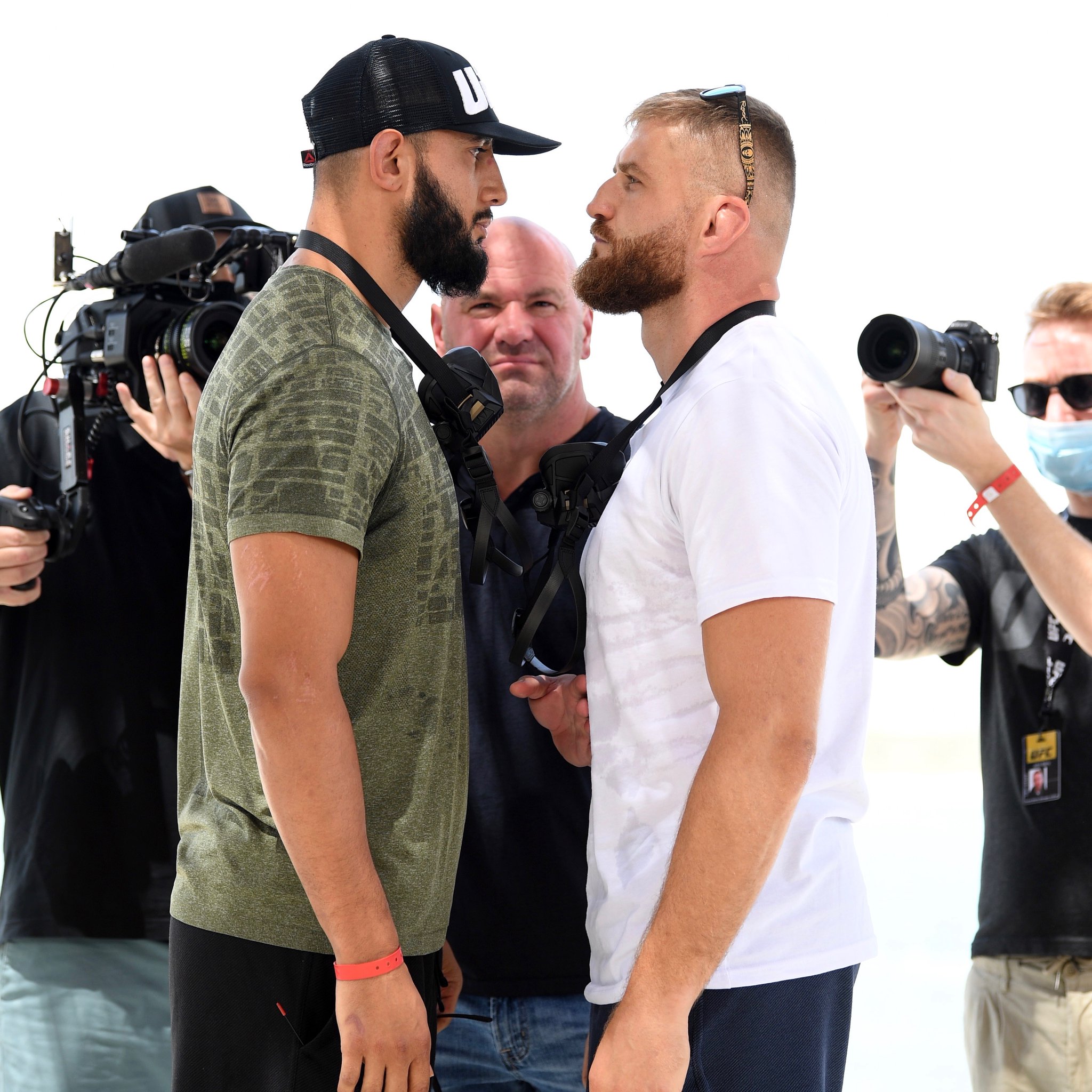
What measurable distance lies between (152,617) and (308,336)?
84 centimetres

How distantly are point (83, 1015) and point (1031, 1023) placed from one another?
144cm

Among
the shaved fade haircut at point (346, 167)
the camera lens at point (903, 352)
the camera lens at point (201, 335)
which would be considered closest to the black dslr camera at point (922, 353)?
the camera lens at point (903, 352)

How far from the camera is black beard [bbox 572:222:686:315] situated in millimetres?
1236

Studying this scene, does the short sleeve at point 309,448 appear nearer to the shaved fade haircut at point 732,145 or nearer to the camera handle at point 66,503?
the shaved fade haircut at point 732,145

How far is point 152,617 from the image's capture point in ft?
5.66

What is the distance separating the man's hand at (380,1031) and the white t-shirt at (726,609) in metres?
0.21

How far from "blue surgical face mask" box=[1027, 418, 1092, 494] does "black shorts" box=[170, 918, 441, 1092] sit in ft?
4.72

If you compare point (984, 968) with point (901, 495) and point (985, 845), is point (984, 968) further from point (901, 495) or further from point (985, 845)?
point (901, 495)

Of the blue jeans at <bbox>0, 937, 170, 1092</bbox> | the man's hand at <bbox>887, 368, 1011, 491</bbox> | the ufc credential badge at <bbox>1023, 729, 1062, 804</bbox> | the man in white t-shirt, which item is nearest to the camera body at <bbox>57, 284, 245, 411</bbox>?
the man in white t-shirt

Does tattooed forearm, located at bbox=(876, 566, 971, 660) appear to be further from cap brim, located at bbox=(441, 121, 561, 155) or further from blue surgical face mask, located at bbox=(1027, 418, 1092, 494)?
cap brim, located at bbox=(441, 121, 561, 155)

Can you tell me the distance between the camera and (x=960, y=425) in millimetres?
1741

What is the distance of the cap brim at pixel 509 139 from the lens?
119 cm

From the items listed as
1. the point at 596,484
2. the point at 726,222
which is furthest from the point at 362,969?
the point at 726,222

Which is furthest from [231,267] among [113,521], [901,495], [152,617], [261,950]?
[901,495]
